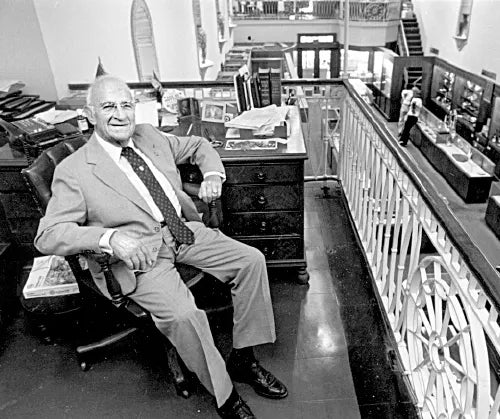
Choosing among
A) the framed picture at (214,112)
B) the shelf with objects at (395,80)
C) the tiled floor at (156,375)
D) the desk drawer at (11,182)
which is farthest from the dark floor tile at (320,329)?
the shelf with objects at (395,80)

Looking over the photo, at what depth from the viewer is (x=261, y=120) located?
93.2 inches

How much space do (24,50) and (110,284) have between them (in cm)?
250

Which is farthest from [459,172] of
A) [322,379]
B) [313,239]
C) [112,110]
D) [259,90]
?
[112,110]

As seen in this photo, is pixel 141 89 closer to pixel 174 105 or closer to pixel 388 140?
pixel 174 105

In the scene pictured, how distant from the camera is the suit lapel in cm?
165

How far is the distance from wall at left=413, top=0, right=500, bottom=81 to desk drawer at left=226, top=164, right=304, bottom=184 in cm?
671

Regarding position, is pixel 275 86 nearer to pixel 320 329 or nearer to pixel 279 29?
pixel 320 329

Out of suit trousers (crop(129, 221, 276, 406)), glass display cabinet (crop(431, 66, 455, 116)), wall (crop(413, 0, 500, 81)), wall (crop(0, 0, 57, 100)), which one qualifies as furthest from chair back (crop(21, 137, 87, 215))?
glass display cabinet (crop(431, 66, 455, 116))

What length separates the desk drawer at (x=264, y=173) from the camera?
84.8 inches

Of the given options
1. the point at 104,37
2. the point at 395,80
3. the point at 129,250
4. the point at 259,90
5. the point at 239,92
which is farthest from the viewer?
the point at 395,80

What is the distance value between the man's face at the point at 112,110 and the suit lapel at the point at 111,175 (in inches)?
3.1

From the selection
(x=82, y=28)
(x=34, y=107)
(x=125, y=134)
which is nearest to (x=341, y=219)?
(x=125, y=134)

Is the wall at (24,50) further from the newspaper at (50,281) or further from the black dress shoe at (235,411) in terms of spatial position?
the black dress shoe at (235,411)

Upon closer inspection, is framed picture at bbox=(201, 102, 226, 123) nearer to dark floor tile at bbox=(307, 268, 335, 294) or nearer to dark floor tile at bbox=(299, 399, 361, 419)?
dark floor tile at bbox=(307, 268, 335, 294)
